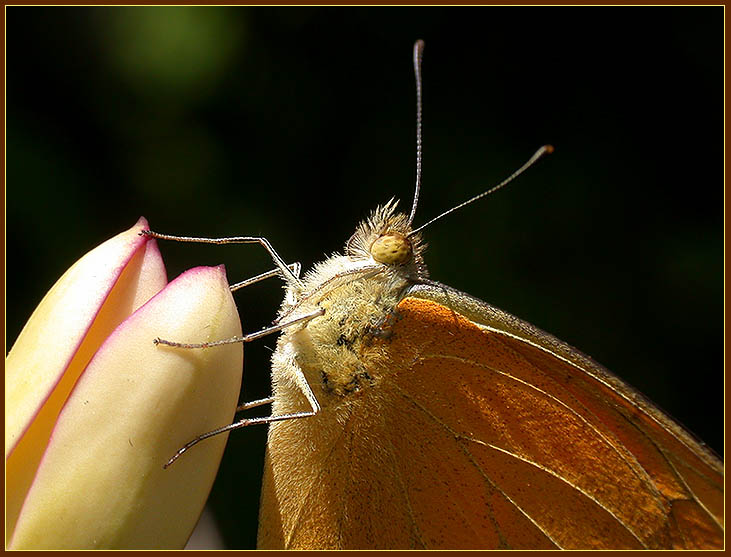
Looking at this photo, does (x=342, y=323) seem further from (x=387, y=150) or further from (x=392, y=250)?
(x=387, y=150)

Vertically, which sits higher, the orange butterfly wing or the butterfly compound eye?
the butterfly compound eye

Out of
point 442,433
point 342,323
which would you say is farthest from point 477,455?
point 342,323

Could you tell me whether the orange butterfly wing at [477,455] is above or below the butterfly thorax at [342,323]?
below

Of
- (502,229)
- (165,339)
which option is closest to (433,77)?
(502,229)

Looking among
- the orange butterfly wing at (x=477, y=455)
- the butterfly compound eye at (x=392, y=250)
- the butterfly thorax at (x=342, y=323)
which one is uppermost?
the butterfly compound eye at (x=392, y=250)

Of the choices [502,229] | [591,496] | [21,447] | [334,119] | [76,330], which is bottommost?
[591,496]

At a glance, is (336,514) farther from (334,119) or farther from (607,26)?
(607,26)

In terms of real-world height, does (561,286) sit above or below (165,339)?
below
